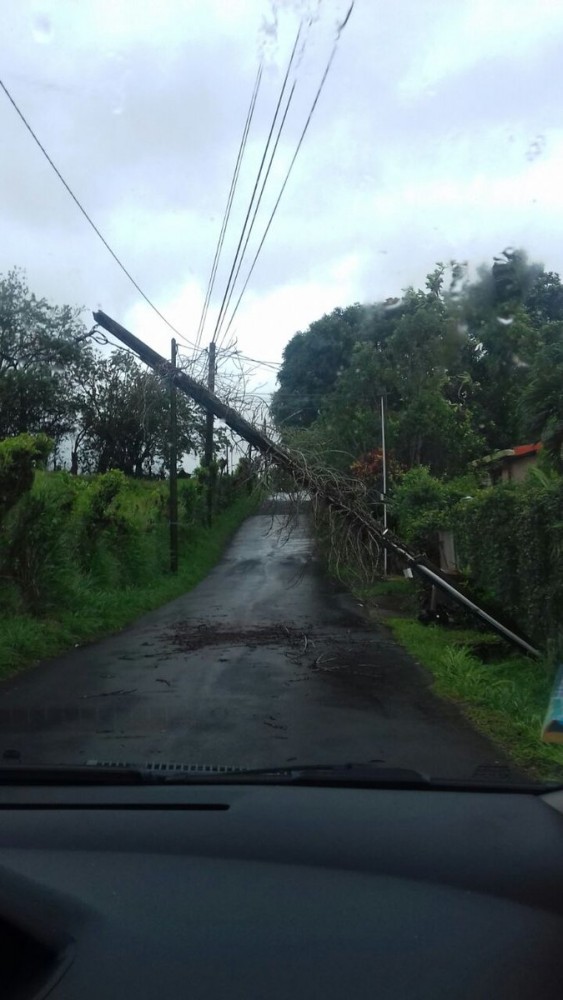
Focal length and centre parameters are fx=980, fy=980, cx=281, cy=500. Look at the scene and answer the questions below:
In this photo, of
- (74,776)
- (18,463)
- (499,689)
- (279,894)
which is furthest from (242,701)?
(279,894)

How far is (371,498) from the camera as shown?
13.5 m

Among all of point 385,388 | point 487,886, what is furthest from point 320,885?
point 385,388

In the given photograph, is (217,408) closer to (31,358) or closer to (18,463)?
(18,463)

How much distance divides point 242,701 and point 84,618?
677 centimetres

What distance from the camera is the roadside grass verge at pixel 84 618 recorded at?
12438 millimetres

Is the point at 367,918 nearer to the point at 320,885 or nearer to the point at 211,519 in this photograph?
the point at 320,885

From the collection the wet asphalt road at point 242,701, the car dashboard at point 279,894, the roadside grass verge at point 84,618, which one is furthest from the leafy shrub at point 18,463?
the car dashboard at point 279,894

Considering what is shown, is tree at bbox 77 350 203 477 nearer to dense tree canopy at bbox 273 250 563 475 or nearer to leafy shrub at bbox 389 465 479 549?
dense tree canopy at bbox 273 250 563 475

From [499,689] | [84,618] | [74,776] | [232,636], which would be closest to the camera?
[74,776]

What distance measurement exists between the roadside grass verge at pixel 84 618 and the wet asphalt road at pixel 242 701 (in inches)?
14.7

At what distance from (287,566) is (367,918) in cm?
2504

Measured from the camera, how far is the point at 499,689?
9.71 meters

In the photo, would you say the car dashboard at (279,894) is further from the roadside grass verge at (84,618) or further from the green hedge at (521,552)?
the roadside grass verge at (84,618)

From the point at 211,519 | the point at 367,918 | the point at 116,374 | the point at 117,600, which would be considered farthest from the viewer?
the point at 211,519
